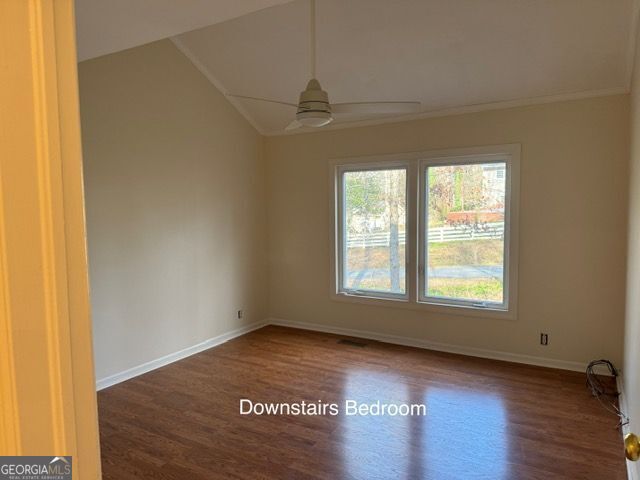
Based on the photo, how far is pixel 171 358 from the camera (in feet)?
14.5

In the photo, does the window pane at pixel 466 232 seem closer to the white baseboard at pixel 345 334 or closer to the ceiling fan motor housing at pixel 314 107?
the white baseboard at pixel 345 334

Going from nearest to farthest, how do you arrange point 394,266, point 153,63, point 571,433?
1. point 571,433
2. point 153,63
3. point 394,266

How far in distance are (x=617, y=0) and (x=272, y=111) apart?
3330 millimetres

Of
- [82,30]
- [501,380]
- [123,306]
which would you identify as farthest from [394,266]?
[82,30]

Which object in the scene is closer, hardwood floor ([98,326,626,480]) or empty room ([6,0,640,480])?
hardwood floor ([98,326,626,480])

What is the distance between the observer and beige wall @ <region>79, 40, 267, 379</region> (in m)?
3.75

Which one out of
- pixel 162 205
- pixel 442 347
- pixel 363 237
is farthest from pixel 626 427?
pixel 162 205

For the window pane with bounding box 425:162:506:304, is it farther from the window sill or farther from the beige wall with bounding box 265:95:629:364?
the beige wall with bounding box 265:95:629:364

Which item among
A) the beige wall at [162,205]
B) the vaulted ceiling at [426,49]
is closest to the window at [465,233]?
the vaulted ceiling at [426,49]

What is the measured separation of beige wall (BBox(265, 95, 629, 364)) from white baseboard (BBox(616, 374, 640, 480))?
0.31 meters

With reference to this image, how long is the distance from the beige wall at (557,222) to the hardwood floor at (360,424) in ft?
1.15

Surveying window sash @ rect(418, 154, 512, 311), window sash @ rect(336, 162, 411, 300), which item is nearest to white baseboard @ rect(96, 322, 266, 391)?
window sash @ rect(336, 162, 411, 300)

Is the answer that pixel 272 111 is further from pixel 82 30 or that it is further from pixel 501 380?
pixel 501 380

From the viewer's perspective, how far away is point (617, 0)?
9.82 ft
